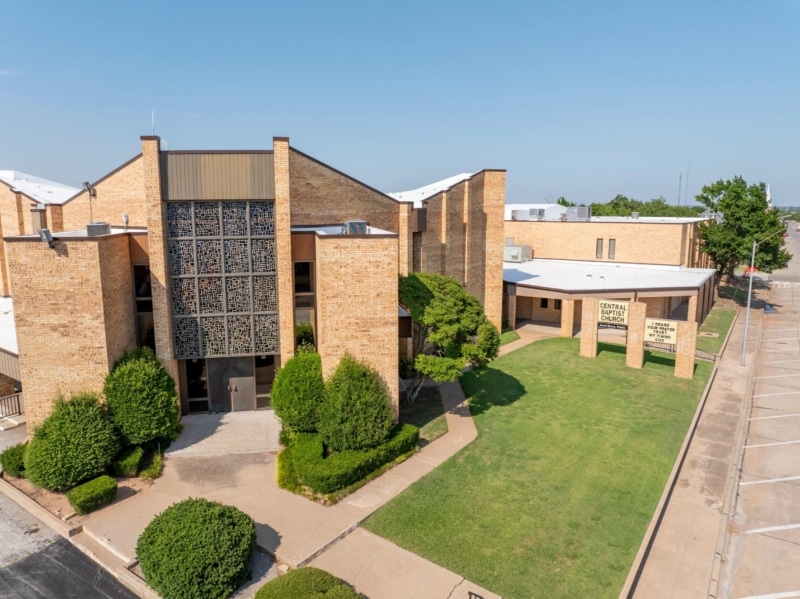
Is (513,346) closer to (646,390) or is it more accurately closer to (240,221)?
(646,390)

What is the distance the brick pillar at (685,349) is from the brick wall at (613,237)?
18.8 m

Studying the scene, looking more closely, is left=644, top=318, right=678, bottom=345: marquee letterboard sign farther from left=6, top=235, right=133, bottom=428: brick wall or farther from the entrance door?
left=6, top=235, right=133, bottom=428: brick wall

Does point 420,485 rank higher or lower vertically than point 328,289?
lower

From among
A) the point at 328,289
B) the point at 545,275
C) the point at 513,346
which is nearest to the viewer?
the point at 328,289

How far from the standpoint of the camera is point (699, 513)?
49.6 ft

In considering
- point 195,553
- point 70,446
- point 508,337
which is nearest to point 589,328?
point 508,337

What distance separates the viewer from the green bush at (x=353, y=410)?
651 inches

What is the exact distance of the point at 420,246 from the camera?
27.6 meters

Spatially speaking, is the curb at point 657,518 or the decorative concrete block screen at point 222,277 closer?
the curb at point 657,518

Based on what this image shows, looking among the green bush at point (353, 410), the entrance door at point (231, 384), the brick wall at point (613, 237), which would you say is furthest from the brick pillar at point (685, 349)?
the entrance door at point (231, 384)

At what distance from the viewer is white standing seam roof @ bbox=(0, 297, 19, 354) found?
714 inches

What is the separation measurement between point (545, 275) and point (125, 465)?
3052 cm

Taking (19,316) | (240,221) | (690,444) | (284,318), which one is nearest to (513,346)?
(690,444)

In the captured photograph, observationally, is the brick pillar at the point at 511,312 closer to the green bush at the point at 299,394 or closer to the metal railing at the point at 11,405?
the green bush at the point at 299,394
